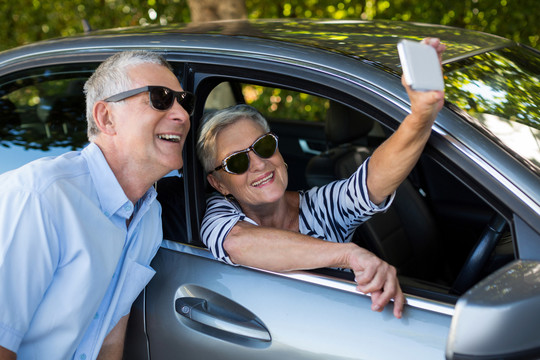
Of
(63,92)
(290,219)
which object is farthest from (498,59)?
(63,92)

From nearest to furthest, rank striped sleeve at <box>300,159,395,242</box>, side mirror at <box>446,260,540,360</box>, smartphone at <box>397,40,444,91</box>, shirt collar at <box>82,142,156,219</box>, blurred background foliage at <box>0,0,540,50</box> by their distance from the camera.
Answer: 1. side mirror at <box>446,260,540,360</box>
2. smartphone at <box>397,40,444,91</box>
3. shirt collar at <box>82,142,156,219</box>
4. striped sleeve at <box>300,159,395,242</box>
5. blurred background foliage at <box>0,0,540,50</box>

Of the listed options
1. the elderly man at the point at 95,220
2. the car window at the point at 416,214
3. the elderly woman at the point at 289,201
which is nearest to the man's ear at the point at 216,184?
the elderly woman at the point at 289,201

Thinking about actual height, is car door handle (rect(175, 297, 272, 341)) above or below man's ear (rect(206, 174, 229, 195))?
below

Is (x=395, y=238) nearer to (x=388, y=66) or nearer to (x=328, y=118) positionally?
(x=328, y=118)

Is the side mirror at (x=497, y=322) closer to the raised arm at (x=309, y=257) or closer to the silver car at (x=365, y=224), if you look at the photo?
the silver car at (x=365, y=224)

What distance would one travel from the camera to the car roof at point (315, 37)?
1796mm

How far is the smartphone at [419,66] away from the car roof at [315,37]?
0.28 metres

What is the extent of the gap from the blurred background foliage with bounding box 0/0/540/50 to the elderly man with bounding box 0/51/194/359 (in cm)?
351

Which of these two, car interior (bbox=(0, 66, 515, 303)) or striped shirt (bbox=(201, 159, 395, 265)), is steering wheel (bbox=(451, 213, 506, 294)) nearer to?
car interior (bbox=(0, 66, 515, 303))

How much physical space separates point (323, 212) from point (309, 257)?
1.58ft

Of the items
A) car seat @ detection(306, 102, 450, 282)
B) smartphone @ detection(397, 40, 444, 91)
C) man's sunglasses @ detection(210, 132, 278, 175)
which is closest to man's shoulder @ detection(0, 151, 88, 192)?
man's sunglasses @ detection(210, 132, 278, 175)

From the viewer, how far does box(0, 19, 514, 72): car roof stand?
1796 mm

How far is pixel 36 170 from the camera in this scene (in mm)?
1636

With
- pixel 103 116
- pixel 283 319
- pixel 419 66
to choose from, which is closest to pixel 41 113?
pixel 103 116
